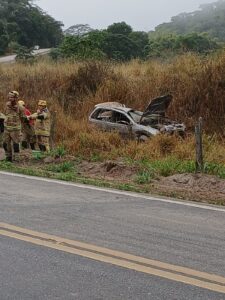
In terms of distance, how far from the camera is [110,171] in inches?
402

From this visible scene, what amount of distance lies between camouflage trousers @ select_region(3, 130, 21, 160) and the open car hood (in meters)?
4.49

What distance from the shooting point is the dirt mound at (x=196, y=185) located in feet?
27.0

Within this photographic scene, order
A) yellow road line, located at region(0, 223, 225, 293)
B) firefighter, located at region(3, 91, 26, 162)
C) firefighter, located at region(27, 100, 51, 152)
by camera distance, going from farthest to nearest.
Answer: firefighter, located at region(27, 100, 51, 152) < firefighter, located at region(3, 91, 26, 162) < yellow road line, located at region(0, 223, 225, 293)

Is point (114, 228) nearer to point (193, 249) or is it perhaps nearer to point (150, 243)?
point (150, 243)

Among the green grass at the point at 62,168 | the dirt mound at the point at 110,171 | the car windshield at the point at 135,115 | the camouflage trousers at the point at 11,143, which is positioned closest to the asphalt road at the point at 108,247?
the dirt mound at the point at 110,171

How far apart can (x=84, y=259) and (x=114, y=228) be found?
111 centimetres

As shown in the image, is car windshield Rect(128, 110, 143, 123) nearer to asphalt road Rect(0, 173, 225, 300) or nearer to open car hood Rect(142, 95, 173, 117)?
open car hood Rect(142, 95, 173, 117)

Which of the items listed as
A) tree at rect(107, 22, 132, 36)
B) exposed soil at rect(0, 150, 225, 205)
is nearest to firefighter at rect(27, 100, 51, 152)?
exposed soil at rect(0, 150, 225, 205)

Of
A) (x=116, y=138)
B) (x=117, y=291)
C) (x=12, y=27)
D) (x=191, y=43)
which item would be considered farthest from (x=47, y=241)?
(x=12, y=27)

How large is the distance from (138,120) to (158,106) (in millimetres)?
863

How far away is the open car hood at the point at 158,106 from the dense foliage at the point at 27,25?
53.4 metres

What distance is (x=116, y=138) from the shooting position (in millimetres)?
13797

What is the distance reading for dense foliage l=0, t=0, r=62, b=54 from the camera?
69.6 metres

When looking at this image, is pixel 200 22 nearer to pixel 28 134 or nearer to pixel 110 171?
Answer: pixel 28 134
